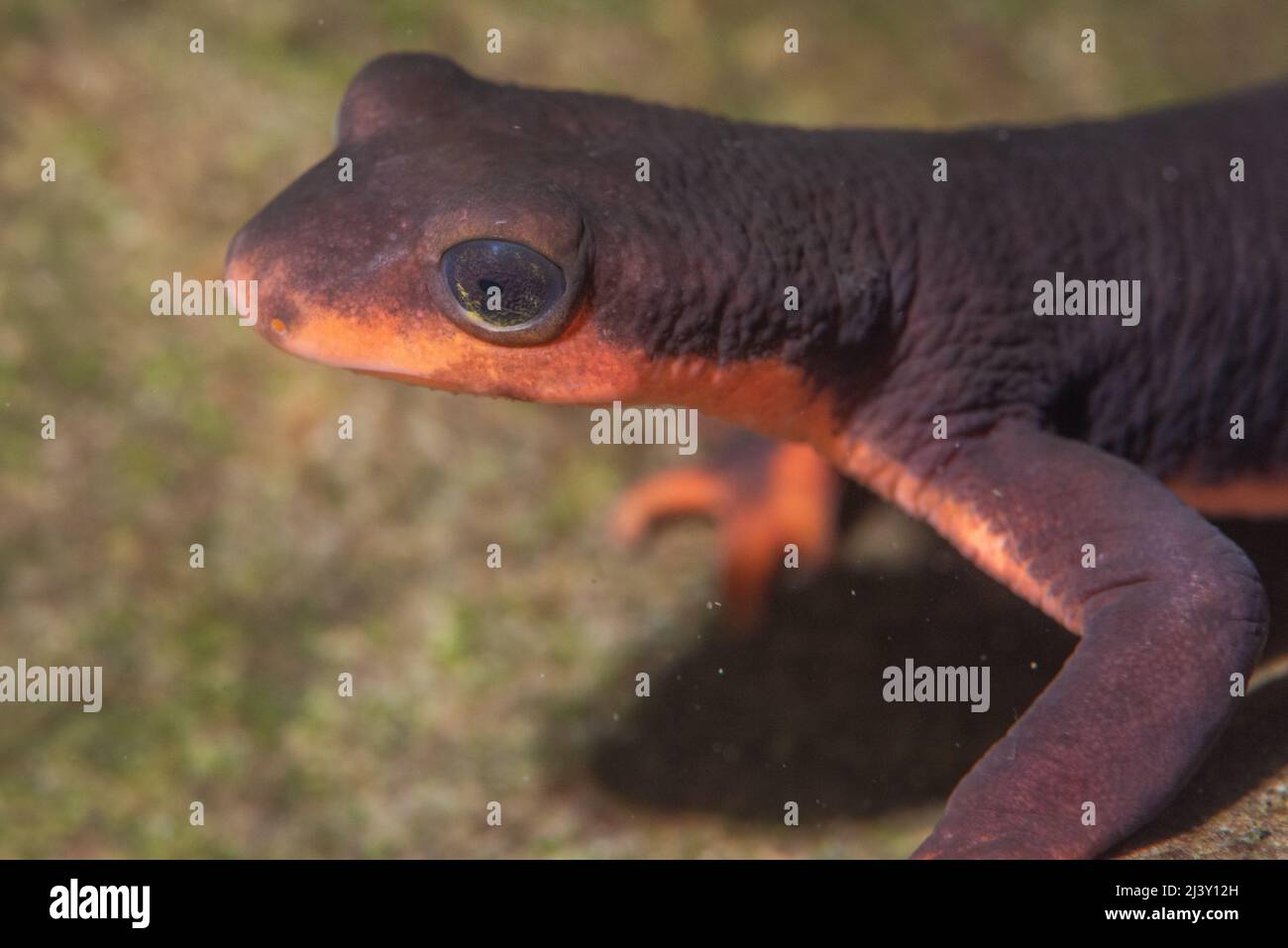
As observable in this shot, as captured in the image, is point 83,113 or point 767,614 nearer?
point 767,614

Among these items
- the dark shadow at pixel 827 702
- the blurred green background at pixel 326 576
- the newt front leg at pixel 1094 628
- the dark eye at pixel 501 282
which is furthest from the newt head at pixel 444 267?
the blurred green background at pixel 326 576

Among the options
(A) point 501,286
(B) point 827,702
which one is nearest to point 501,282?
(A) point 501,286

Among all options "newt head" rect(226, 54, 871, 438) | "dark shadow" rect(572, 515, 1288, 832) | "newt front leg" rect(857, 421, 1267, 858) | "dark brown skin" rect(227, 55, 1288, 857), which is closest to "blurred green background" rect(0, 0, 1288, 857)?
"dark shadow" rect(572, 515, 1288, 832)

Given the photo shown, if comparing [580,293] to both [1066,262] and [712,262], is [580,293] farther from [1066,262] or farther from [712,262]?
[1066,262]

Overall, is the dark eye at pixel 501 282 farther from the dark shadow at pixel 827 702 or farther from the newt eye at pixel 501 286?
the dark shadow at pixel 827 702

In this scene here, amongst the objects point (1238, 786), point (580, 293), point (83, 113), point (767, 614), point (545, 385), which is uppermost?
point (83, 113)

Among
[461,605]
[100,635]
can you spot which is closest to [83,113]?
[100,635]
